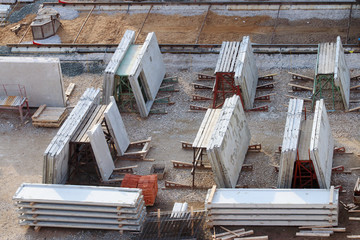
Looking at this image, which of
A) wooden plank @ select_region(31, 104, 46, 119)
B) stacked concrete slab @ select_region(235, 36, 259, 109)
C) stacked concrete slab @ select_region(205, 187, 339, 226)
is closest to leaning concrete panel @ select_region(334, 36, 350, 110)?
stacked concrete slab @ select_region(235, 36, 259, 109)

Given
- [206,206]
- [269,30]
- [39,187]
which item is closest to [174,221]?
[206,206]

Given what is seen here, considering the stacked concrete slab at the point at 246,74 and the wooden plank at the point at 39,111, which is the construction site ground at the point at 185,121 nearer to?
the wooden plank at the point at 39,111

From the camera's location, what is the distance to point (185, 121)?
95.0ft

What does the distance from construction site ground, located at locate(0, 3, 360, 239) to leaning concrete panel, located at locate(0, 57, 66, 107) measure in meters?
0.94

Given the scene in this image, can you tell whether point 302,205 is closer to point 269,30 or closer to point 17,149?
point 17,149

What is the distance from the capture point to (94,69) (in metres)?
33.6

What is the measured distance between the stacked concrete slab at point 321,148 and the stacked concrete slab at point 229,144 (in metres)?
2.90

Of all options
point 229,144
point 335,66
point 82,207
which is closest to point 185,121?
point 229,144

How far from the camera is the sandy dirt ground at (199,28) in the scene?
36250 millimetres

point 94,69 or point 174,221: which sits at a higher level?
point 94,69

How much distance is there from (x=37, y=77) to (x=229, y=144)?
1026 centimetres

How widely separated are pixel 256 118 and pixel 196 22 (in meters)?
11.4

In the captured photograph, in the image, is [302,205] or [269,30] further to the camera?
[269,30]

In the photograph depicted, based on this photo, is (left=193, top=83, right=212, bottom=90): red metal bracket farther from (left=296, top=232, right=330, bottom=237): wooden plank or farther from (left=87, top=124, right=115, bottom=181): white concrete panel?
(left=296, top=232, right=330, bottom=237): wooden plank
